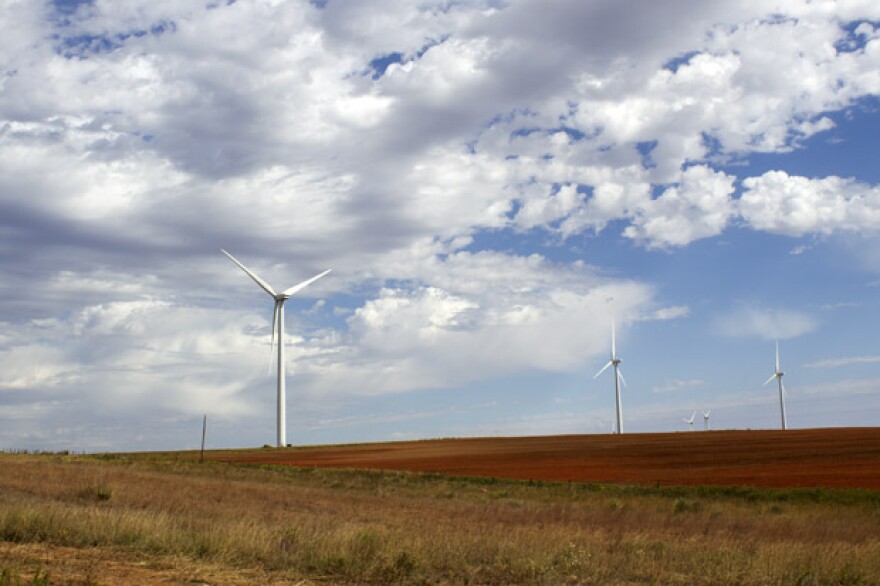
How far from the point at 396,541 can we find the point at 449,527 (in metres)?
6.17

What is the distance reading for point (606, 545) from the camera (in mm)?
19594

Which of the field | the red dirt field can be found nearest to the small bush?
the field

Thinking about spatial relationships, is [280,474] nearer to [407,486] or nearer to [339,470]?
[339,470]

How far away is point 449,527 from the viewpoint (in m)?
23.4

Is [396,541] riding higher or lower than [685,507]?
higher

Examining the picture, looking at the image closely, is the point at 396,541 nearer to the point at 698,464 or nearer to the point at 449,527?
the point at 449,527

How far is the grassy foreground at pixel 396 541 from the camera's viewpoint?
14.6m

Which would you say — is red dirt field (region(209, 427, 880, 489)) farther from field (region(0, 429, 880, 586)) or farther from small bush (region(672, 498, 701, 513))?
small bush (region(672, 498, 701, 513))

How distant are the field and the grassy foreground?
6 centimetres

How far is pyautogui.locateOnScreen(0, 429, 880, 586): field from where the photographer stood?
48.9 feet

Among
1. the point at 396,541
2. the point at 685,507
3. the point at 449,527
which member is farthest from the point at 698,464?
the point at 396,541

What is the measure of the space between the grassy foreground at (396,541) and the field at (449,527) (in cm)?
6

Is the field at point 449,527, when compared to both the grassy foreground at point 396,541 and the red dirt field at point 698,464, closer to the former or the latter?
the grassy foreground at point 396,541

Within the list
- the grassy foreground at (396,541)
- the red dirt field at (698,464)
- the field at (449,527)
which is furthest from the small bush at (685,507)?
the red dirt field at (698,464)
